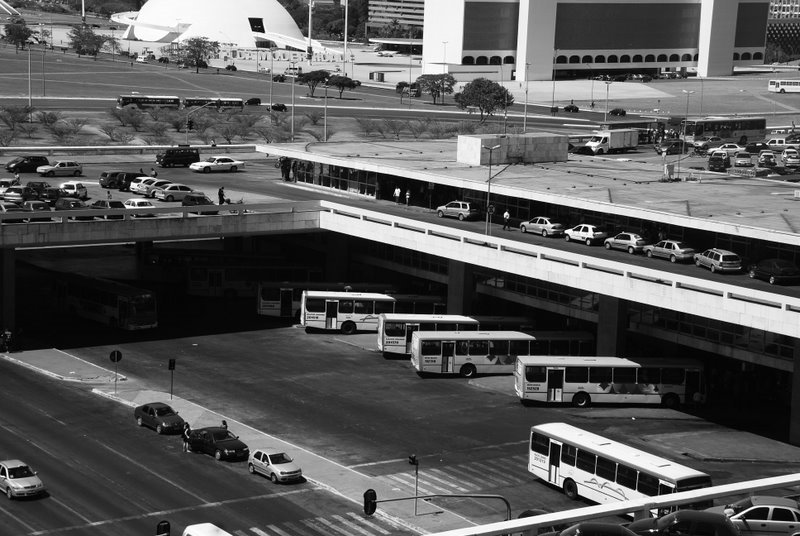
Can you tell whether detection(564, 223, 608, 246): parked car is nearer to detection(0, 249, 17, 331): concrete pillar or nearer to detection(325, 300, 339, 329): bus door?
detection(325, 300, 339, 329): bus door

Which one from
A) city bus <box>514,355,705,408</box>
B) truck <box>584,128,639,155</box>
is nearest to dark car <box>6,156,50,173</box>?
truck <box>584,128,639,155</box>

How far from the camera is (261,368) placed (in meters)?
62.8

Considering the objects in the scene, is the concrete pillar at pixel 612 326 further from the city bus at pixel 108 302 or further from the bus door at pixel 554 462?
the city bus at pixel 108 302

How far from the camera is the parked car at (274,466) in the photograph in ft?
153

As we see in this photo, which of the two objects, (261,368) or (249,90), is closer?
(261,368)

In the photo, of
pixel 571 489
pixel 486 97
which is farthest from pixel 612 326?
pixel 486 97

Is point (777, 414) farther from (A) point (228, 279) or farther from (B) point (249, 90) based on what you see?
(B) point (249, 90)

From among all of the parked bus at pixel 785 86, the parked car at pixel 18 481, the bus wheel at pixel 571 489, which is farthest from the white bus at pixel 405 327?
the parked bus at pixel 785 86

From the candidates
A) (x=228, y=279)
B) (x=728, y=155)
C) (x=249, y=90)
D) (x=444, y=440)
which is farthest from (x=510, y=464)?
(x=249, y=90)

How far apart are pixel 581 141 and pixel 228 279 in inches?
1544

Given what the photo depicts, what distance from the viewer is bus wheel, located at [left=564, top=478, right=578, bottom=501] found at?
152ft

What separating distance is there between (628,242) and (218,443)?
27.6 m

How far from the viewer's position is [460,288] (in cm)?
6925

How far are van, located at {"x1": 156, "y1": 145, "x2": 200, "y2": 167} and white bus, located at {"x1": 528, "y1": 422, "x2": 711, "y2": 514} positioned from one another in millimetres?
60199
